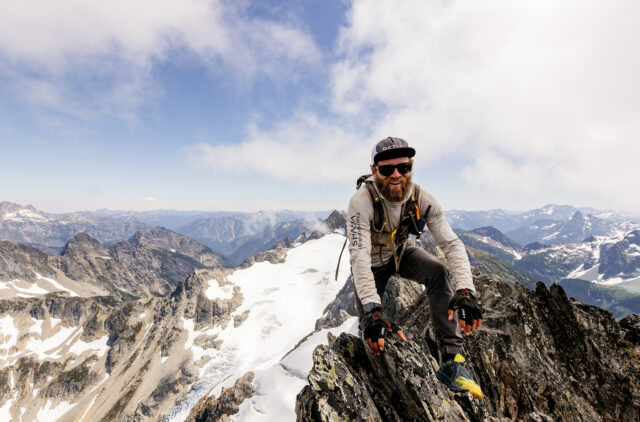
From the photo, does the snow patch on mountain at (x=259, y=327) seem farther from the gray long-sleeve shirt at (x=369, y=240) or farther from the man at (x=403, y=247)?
the gray long-sleeve shirt at (x=369, y=240)

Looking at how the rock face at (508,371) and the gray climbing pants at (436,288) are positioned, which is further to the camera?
the rock face at (508,371)

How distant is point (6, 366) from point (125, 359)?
7119cm

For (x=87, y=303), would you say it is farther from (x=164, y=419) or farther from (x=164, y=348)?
(x=164, y=419)

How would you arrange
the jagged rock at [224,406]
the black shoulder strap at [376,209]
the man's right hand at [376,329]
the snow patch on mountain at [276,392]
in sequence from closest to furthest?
the man's right hand at [376,329] < the black shoulder strap at [376,209] < the snow patch on mountain at [276,392] < the jagged rock at [224,406]

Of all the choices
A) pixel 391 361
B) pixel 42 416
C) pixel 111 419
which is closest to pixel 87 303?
pixel 42 416

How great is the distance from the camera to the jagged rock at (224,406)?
135ft

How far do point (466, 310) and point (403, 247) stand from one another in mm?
1935

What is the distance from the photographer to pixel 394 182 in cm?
611

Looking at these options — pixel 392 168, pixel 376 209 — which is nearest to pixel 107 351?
pixel 376 209

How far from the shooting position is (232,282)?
18400cm

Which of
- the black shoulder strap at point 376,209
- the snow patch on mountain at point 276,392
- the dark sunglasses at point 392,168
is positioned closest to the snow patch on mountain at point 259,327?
the snow patch on mountain at point 276,392

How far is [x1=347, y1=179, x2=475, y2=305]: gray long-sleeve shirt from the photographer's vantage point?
19.2ft

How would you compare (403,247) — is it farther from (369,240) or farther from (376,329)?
(376,329)

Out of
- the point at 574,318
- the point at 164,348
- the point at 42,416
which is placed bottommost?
the point at 42,416
